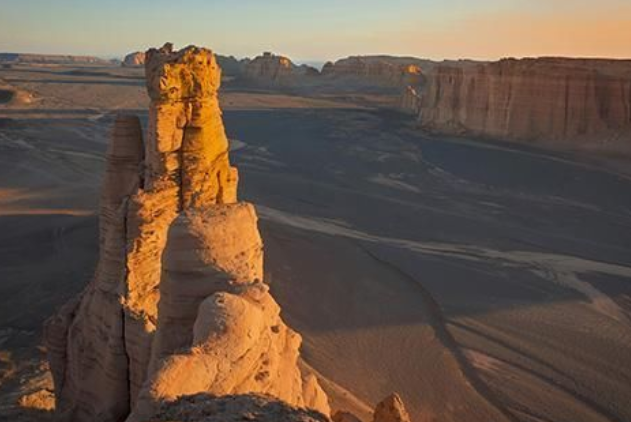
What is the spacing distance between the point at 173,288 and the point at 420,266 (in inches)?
622

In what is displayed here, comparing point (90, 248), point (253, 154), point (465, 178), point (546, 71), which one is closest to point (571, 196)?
point (465, 178)

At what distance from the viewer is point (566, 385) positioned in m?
14.2

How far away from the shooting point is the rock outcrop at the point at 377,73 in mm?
85412

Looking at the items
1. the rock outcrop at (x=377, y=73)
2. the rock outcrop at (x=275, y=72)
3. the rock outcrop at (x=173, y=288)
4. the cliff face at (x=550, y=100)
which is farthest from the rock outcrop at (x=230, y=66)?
the rock outcrop at (x=173, y=288)

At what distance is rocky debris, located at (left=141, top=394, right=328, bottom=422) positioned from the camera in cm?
468

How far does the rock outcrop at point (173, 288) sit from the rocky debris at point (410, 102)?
58.3 m

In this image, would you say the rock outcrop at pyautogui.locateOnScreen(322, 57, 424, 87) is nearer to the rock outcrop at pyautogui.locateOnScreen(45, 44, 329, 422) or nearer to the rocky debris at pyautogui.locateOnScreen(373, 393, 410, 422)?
the rock outcrop at pyautogui.locateOnScreen(45, 44, 329, 422)

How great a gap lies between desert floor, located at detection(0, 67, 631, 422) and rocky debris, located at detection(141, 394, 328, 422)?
23.1 feet

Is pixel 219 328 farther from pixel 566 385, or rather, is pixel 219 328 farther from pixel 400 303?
pixel 400 303

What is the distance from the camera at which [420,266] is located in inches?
858

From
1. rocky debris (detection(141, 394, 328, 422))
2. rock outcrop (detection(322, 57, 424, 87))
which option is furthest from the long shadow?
rocky debris (detection(141, 394, 328, 422))

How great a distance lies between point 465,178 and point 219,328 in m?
34.7

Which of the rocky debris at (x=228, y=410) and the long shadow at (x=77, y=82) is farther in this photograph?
the long shadow at (x=77, y=82)

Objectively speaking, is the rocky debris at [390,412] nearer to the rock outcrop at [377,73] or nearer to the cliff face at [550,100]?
the cliff face at [550,100]
